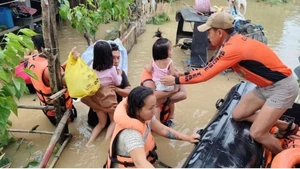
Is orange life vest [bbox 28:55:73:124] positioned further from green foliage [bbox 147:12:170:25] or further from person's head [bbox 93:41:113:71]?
green foliage [bbox 147:12:170:25]

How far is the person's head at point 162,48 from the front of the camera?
3.60 metres

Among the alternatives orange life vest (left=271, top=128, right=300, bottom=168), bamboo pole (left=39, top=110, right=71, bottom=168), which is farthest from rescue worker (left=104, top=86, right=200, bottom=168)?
orange life vest (left=271, top=128, right=300, bottom=168)

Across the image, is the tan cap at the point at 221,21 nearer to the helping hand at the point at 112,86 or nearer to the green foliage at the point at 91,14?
the helping hand at the point at 112,86

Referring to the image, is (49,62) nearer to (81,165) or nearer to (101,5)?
(81,165)

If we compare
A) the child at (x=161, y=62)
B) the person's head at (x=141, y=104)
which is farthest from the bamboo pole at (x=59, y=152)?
the person's head at (x=141, y=104)

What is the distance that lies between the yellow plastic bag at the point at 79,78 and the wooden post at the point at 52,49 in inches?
7.4

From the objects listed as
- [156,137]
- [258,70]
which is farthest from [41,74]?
[258,70]

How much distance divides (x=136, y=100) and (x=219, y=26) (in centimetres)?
115

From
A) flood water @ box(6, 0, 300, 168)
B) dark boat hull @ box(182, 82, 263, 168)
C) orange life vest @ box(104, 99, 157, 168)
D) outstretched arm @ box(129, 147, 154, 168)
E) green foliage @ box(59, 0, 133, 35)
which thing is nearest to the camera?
outstretched arm @ box(129, 147, 154, 168)

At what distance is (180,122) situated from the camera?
15.0 feet

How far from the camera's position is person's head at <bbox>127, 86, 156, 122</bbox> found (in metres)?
2.41

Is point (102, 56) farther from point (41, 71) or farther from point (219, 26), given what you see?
point (219, 26)

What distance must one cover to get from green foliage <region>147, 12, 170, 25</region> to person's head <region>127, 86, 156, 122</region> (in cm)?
797

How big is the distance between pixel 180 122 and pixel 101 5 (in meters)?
2.74
